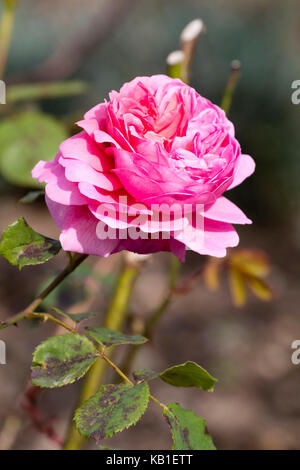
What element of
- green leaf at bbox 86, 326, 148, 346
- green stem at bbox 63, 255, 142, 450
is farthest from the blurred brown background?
green leaf at bbox 86, 326, 148, 346

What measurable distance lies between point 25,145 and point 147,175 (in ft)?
1.61

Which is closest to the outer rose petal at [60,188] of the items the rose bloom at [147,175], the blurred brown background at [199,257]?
the rose bloom at [147,175]

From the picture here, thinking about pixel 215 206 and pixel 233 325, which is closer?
pixel 215 206

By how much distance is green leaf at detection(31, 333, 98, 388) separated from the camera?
0.35m

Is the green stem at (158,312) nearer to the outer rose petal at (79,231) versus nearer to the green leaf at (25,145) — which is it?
the green leaf at (25,145)

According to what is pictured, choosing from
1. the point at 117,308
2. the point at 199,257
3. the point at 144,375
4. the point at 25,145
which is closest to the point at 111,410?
the point at 144,375

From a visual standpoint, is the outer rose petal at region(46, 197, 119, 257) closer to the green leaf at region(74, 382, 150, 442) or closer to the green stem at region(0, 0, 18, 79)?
the green leaf at region(74, 382, 150, 442)

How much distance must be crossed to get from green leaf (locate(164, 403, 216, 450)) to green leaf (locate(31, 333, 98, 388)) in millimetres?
65

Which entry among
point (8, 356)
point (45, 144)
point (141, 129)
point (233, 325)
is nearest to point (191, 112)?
point (141, 129)

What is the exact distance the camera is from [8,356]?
171cm

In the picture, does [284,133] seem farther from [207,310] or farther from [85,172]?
[85,172]

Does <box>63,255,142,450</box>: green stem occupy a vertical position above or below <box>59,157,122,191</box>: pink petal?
below

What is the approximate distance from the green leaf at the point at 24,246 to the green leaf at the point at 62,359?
6 centimetres
